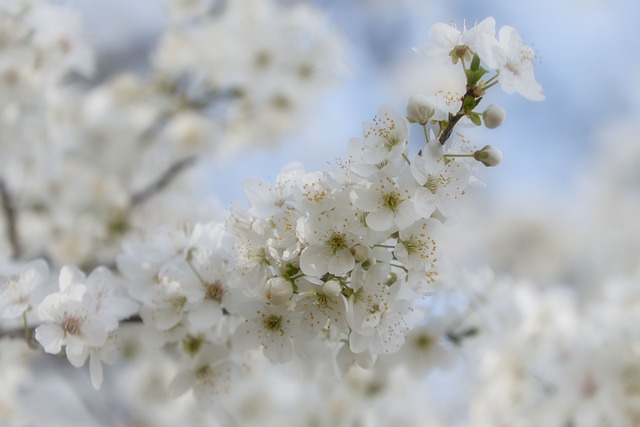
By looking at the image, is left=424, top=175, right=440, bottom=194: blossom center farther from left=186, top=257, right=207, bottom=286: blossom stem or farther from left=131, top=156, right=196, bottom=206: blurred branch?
left=131, top=156, right=196, bottom=206: blurred branch

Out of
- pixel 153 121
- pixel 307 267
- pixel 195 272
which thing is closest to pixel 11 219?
pixel 153 121

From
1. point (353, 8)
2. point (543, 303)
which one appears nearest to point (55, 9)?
point (543, 303)

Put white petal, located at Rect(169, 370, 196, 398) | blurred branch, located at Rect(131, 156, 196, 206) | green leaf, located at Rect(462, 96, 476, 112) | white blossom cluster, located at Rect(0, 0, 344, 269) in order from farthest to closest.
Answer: blurred branch, located at Rect(131, 156, 196, 206), white blossom cluster, located at Rect(0, 0, 344, 269), white petal, located at Rect(169, 370, 196, 398), green leaf, located at Rect(462, 96, 476, 112)

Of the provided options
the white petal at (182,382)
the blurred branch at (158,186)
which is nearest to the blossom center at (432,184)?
the white petal at (182,382)

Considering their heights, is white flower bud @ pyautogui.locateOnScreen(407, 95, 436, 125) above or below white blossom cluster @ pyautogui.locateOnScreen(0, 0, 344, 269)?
above

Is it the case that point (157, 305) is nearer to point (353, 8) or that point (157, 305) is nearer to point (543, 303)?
point (543, 303)

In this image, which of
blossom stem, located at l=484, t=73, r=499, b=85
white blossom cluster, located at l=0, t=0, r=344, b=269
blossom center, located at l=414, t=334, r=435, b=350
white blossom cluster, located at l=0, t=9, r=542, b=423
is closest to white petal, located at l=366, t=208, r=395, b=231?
white blossom cluster, located at l=0, t=9, r=542, b=423

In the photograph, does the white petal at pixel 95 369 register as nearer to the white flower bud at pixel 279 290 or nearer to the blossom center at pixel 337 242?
the white flower bud at pixel 279 290
